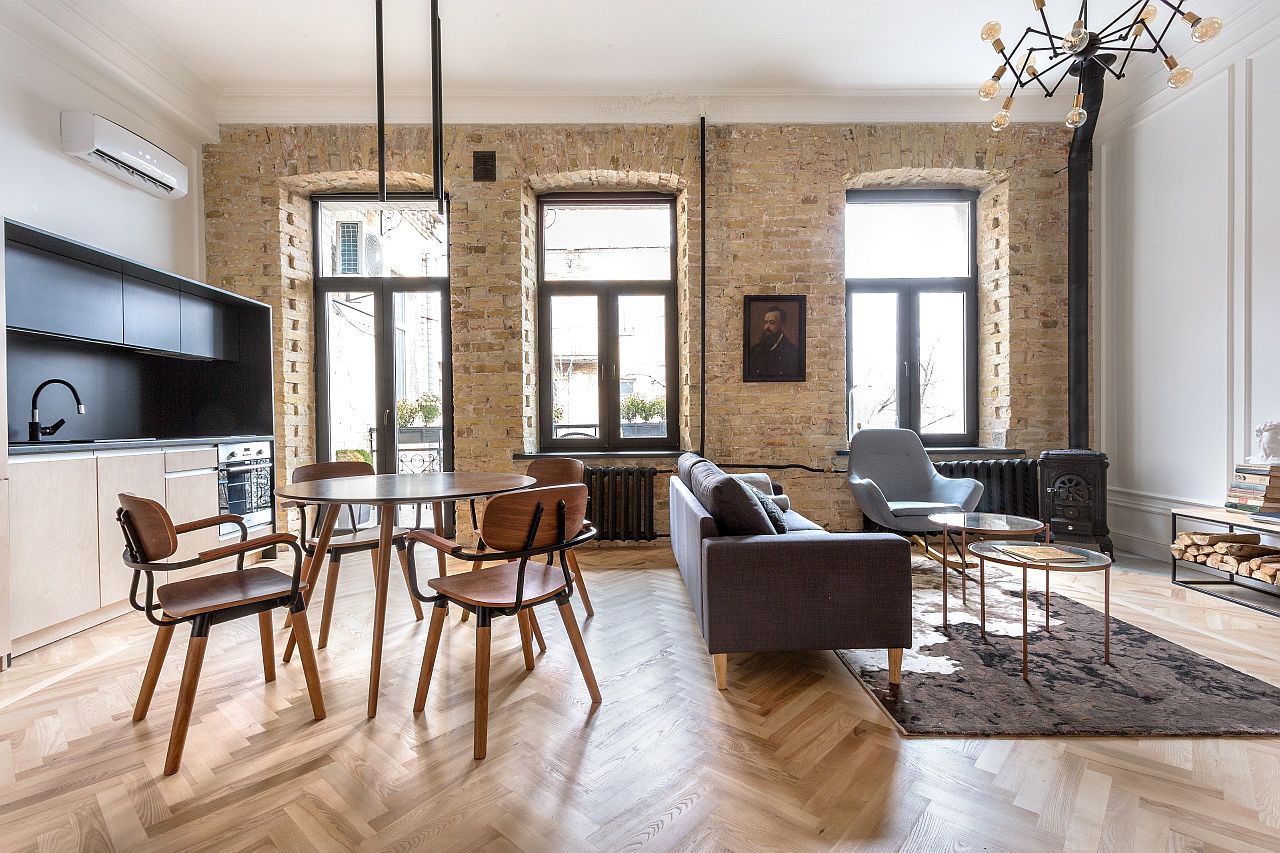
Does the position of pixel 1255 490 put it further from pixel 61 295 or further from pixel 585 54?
pixel 61 295

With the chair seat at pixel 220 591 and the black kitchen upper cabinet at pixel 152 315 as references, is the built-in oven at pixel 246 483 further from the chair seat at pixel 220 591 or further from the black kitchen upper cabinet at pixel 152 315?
the chair seat at pixel 220 591

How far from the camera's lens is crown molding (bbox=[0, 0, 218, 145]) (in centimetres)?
340

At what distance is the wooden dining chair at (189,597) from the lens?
71.3 inches

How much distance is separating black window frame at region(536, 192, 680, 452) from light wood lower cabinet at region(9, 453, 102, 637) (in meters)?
3.05

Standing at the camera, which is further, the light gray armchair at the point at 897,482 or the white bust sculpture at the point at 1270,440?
the light gray armchair at the point at 897,482

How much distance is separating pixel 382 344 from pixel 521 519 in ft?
12.7

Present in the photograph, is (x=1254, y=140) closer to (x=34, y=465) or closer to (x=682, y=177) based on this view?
(x=682, y=177)

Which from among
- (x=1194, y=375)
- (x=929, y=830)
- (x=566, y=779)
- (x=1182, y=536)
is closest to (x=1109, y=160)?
(x=1194, y=375)

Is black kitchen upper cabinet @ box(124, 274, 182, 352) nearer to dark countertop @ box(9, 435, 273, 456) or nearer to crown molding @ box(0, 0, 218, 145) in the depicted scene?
dark countertop @ box(9, 435, 273, 456)

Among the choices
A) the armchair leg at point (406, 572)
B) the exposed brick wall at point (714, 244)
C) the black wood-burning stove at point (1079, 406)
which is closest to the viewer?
the armchair leg at point (406, 572)

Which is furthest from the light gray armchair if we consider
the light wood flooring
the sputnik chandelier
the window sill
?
the sputnik chandelier

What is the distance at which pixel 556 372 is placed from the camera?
17.3 ft

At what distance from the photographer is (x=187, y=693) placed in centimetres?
184

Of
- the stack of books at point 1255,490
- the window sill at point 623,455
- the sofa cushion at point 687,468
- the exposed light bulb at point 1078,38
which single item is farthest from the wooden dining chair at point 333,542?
the stack of books at point 1255,490
